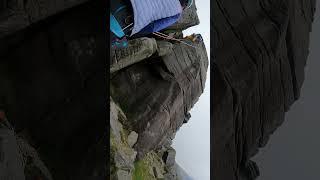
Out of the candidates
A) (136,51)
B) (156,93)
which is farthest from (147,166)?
(136,51)

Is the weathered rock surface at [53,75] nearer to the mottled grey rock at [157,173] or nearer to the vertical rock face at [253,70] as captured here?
the vertical rock face at [253,70]

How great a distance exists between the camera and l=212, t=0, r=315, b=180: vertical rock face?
17.6ft

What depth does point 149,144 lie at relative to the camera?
5.81 metres

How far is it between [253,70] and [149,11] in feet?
10.8

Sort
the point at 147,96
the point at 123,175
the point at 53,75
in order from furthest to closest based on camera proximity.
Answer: the point at 147,96, the point at 123,175, the point at 53,75

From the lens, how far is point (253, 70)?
6.74 metres

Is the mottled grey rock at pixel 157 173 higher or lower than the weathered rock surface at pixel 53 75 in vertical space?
lower

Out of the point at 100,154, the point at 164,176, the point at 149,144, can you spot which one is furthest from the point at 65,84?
the point at 164,176

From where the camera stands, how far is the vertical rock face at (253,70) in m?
5.37

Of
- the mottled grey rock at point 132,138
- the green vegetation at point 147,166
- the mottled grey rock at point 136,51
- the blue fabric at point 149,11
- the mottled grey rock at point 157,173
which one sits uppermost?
the blue fabric at point 149,11

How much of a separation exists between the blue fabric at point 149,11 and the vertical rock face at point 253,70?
76cm

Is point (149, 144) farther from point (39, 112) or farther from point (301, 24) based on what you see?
point (301, 24)

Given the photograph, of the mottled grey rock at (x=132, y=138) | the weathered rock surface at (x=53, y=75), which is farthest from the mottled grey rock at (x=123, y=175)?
the weathered rock surface at (x=53, y=75)

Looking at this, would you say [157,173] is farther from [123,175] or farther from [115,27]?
[115,27]
